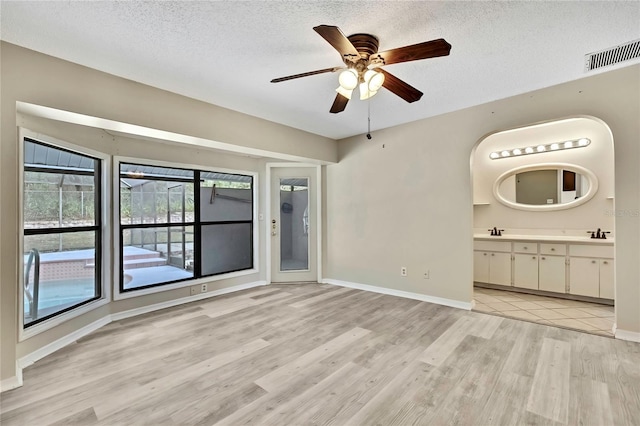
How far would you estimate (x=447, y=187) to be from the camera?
3.89m

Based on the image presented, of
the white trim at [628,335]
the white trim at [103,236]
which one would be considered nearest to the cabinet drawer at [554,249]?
the white trim at [628,335]

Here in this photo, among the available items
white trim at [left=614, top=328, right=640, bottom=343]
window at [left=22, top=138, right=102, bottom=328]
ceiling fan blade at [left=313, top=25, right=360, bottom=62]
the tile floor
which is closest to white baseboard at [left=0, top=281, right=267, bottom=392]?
window at [left=22, top=138, right=102, bottom=328]

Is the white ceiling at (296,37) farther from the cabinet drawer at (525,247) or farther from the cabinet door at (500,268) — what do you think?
the cabinet door at (500,268)

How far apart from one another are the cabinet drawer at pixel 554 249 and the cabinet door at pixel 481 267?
2.49ft

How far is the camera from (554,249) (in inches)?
161

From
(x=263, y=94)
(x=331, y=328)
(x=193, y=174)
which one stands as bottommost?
(x=331, y=328)

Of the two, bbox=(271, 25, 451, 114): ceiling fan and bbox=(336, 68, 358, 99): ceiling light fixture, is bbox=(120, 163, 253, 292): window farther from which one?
bbox=(336, 68, 358, 99): ceiling light fixture

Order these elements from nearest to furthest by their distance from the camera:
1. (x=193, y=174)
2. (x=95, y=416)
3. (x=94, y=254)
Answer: (x=95, y=416), (x=94, y=254), (x=193, y=174)

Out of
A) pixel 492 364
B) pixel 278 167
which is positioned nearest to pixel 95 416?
pixel 492 364

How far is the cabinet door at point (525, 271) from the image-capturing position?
4.26m

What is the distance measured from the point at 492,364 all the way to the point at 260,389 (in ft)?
6.27

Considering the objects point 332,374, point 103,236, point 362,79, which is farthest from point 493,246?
point 103,236

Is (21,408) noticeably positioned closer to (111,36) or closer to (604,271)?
(111,36)

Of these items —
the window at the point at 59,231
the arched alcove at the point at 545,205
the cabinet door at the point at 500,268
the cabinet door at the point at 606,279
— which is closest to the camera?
the window at the point at 59,231
